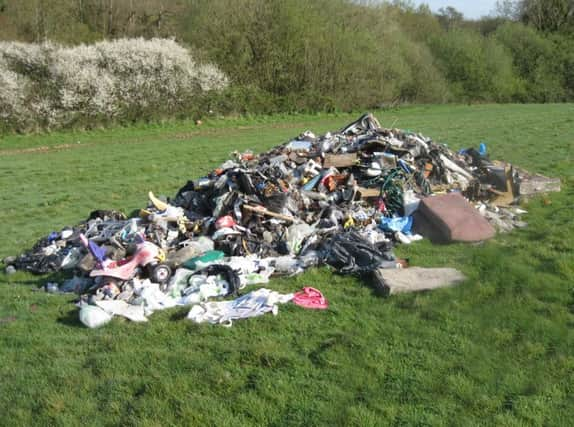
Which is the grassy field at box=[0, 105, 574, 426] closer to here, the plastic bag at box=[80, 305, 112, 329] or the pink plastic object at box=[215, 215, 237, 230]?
the plastic bag at box=[80, 305, 112, 329]

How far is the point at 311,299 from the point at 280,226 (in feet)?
6.82

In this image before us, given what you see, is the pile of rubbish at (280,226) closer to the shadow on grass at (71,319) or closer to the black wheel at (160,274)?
the black wheel at (160,274)

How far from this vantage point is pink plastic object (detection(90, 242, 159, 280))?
6508 millimetres

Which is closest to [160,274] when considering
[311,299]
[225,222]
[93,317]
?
[93,317]

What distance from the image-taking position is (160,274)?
660 cm

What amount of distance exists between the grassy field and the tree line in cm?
2368

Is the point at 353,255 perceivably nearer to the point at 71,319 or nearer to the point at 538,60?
the point at 71,319

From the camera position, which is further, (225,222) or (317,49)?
(317,49)

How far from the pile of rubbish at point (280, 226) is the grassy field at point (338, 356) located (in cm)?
32

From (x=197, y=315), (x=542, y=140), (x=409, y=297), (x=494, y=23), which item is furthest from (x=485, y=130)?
(x=494, y=23)

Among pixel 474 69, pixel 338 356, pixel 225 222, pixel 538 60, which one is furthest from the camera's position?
pixel 538 60

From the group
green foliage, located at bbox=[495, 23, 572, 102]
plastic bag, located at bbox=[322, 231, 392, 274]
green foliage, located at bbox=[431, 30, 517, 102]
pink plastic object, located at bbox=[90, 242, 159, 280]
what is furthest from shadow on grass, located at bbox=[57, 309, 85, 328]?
green foliage, located at bbox=[495, 23, 572, 102]

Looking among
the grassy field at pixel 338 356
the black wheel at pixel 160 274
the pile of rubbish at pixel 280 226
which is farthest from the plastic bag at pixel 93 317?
the black wheel at pixel 160 274

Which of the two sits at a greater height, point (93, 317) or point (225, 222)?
point (225, 222)
